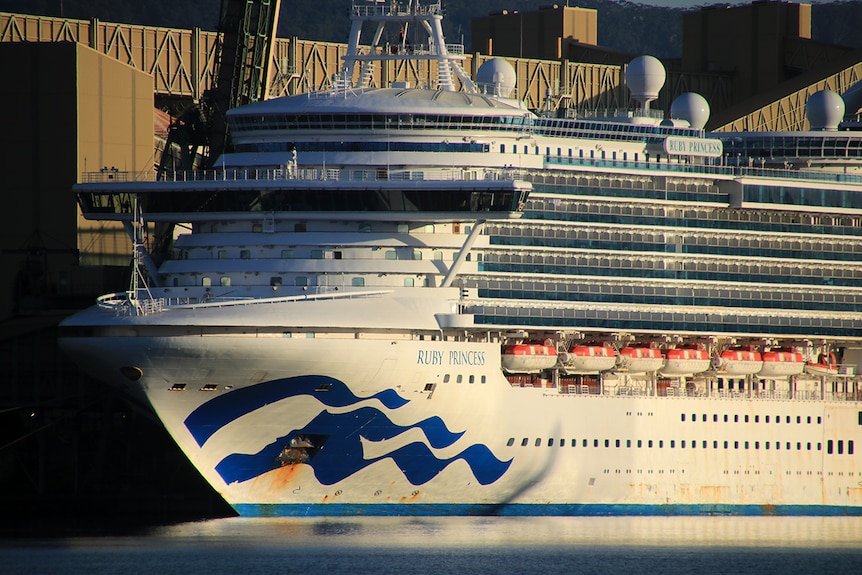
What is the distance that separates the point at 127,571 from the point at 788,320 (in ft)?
87.0

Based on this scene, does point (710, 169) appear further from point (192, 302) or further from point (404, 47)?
point (192, 302)

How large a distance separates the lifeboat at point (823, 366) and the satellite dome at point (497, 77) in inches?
553

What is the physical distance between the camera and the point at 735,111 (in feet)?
290

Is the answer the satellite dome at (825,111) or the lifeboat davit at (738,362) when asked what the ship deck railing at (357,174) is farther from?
the satellite dome at (825,111)

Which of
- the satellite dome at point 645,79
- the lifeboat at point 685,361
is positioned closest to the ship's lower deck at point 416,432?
the lifeboat at point 685,361

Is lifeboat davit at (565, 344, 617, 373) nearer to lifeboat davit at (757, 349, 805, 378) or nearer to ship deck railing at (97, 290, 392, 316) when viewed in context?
lifeboat davit at (757, 349, 805, 378)

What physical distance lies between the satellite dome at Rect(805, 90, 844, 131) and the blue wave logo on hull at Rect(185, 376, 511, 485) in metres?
23.2

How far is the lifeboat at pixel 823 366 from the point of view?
61.3 m

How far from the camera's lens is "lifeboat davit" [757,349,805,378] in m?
59.9

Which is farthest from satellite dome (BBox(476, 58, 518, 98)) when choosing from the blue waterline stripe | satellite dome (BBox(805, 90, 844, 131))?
the blue waterline stripe

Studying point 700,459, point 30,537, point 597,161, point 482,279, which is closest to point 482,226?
point 482,279

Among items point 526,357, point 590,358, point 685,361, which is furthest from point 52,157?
point 685,361

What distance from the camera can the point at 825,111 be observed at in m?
66.7

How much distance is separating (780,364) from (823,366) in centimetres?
265
